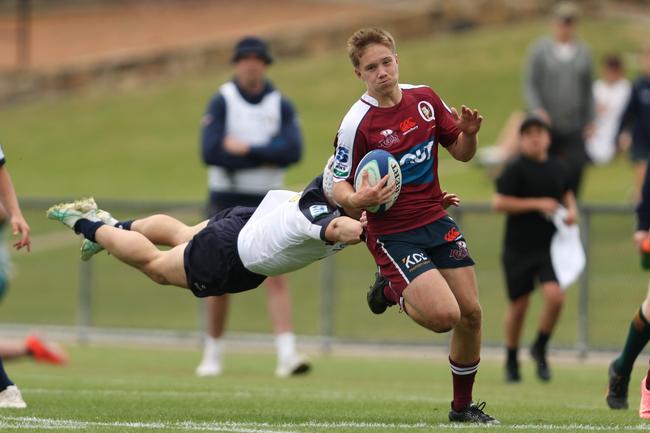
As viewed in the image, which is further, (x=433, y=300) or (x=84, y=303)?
(x=84, y=303)

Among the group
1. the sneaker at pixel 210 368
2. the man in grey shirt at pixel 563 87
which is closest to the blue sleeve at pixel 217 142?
the sneaker at pixel 210 368

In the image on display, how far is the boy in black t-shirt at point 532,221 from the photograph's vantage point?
1302 cm

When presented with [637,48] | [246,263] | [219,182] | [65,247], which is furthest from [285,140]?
[637,48]

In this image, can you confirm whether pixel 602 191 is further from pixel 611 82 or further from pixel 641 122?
pixel 641 122

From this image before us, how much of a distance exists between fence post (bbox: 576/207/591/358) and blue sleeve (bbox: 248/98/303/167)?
3.37m

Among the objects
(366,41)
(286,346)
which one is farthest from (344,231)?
(286,346)

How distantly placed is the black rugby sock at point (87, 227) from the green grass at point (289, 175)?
631 centimetres

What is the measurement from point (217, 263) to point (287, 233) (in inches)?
24.9

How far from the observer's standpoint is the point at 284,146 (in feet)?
44.4

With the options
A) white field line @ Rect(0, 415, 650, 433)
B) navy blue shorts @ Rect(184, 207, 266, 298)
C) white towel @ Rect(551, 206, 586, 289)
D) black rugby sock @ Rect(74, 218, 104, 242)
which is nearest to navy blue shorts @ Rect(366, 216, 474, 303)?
white field line @ Rect(0, 415, 650, 433)

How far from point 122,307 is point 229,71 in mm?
18462

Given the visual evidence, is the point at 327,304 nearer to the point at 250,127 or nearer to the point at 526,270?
the point at 250,127

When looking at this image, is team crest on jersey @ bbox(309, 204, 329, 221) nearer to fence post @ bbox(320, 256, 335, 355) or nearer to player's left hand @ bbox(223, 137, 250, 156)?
player's left hand @ bbox(223, 137, 250, 156)

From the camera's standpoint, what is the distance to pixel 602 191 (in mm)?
24734
